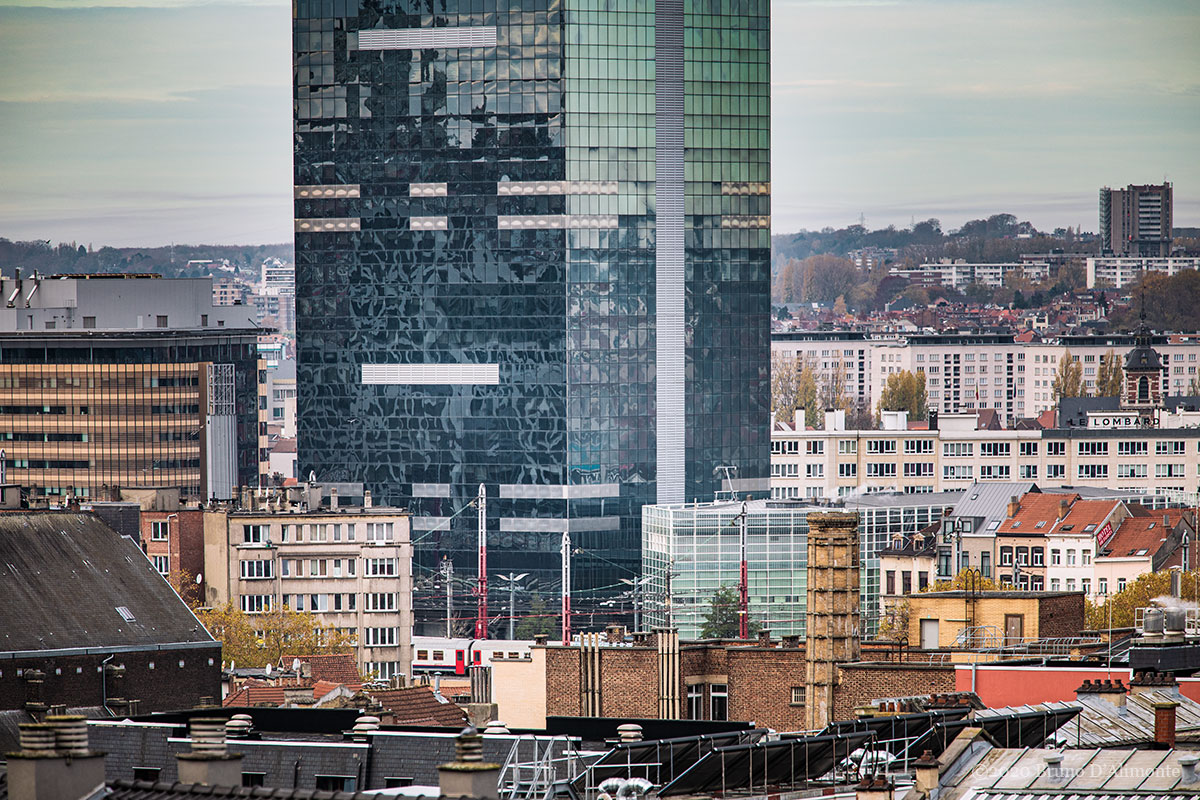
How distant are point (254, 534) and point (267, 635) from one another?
2762 centimetres

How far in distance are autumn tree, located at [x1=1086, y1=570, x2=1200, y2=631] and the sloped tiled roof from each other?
52.0 m

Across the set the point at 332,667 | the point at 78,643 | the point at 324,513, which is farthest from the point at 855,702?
the point at 324,513

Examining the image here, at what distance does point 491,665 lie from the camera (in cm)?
10244

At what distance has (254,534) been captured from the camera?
190 m

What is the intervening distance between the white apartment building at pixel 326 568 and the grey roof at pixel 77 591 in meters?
84.6

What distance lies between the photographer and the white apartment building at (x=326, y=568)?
188 metres

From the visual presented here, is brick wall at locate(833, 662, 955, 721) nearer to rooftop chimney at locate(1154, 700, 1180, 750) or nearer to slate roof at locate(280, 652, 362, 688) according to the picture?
rooftop chimney at locate(1154, 700, 1180, 750)

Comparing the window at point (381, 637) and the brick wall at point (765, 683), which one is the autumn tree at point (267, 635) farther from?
the brick wall at point (765, 683)

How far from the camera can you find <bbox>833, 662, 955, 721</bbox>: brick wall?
74525 millimetres

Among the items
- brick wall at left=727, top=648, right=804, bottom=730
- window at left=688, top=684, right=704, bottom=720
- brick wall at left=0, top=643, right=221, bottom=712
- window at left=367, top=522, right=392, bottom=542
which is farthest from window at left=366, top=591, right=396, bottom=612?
window at left=688, top=684, right=704, bottom=720

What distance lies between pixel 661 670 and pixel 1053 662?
2629 cm

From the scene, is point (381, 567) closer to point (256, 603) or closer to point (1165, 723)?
point (256, 603)

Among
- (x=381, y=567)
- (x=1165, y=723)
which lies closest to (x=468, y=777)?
(x=1165, y=723)

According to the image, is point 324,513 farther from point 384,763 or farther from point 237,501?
point 384,763
